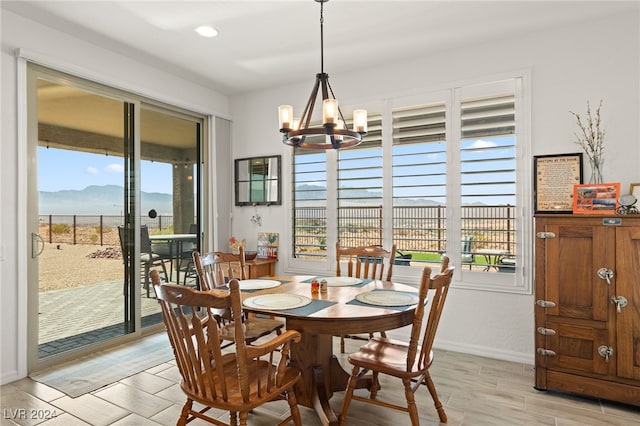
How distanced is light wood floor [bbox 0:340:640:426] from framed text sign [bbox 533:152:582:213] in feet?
4.43

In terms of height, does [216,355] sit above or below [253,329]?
above

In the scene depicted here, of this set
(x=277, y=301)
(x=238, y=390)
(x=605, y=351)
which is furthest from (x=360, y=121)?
(x=605, y=351)

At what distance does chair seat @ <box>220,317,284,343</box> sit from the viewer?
2.60 metres

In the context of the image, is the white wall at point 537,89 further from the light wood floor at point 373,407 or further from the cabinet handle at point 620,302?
the cabinet handle at point 620,302

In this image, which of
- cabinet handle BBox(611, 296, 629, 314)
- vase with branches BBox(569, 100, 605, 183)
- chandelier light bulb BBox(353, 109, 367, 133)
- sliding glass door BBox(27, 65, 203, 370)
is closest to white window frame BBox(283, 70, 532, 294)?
vase with branches BBox(569, 100, 605, 183)

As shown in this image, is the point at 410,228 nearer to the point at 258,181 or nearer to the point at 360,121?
the point at 360,121

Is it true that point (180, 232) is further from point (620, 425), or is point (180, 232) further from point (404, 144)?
point (620, 425)

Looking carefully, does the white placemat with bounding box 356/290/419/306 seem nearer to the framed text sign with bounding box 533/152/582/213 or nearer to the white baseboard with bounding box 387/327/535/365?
the white baseboard with bounding box 387/327/535/365

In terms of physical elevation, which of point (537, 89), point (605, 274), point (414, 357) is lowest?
point (414, 357)

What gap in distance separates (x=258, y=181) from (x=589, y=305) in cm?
Result: 342

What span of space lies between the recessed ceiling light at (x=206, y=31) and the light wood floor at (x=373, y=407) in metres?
2.75

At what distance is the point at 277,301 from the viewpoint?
2.28m

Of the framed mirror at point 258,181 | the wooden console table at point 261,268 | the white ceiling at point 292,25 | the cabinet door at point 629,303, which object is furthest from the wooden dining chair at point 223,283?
the cabinet door at point 629,303

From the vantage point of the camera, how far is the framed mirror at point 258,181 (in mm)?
4512
